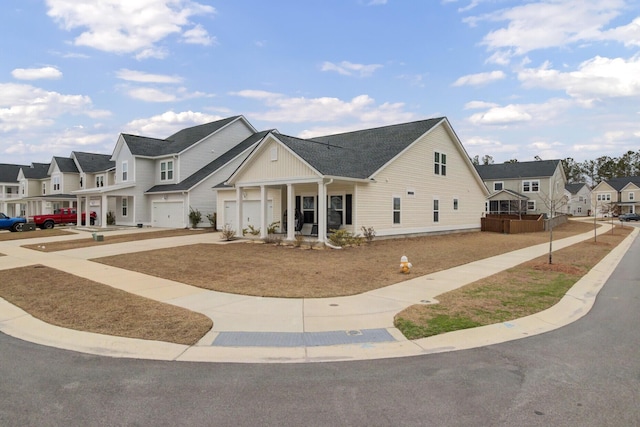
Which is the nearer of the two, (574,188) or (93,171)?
(93,171)

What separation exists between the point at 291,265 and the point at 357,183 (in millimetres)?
7785

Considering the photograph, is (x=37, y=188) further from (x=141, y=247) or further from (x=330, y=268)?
(x=330, y=268)

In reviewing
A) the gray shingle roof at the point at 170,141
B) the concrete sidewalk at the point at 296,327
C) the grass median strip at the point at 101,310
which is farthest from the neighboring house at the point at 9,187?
the concrete sidewalk at the point at 296,327

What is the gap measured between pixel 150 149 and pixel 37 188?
89.8ft

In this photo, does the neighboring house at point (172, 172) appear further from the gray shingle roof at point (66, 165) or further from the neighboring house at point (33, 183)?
the neighboring house at point (33, 183)

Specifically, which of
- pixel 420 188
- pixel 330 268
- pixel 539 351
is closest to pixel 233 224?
pixel 420 188

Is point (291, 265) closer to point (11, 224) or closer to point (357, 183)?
point (357, 183)

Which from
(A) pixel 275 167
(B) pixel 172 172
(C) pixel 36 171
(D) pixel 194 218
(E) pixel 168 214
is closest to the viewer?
(A) pixel 275 167

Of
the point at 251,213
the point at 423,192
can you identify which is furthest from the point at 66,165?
the point at 423,192

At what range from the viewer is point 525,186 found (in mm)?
51938

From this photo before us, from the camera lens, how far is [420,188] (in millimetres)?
23828

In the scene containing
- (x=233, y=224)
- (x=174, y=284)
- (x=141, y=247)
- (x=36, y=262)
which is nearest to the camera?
(x=174, y=284)

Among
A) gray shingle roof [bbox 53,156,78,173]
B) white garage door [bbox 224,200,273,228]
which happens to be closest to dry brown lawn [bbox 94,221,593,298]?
white garage door [bbox 224,200,273,228]

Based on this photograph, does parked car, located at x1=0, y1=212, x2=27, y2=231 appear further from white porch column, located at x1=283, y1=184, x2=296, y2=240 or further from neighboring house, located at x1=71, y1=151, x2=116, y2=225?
white porch column, located at x1=283, y1=184, x2=296, y2=240
